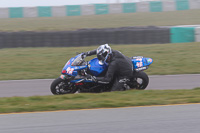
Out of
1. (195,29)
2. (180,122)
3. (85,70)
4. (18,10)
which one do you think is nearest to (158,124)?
(180,122)

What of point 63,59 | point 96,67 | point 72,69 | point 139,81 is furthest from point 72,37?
point 72,69

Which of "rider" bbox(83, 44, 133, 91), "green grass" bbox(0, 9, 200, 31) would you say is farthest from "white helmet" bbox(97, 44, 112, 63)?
"green grass" bbox(0, 9, 200, 31)

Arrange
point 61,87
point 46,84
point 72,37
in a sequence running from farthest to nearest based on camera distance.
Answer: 1. point 72,37
2. point 46,84
3. point 61,87

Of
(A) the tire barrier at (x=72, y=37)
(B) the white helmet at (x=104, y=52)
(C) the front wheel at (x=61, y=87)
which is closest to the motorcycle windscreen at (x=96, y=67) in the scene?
(B) the white helmet at (x=104, y=52)

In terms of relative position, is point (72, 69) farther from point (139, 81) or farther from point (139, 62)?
point (139, 81)

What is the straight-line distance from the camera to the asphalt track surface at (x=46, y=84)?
357 inches

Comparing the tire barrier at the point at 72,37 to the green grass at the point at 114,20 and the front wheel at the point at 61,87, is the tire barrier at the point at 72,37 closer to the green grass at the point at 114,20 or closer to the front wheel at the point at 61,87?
the green grass at the point at 114,20

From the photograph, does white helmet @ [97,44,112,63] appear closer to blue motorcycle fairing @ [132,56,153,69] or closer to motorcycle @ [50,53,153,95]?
motorcycle @ [50,53,153,95]

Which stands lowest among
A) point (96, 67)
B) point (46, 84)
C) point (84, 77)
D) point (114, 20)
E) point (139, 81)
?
point (46, 84)

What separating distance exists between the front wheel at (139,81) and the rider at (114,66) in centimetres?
26

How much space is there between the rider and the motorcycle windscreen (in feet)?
0.43

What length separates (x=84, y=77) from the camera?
768cm

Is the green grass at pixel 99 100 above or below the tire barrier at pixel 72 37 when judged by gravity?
below

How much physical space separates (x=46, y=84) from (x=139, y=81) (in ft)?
10.3
